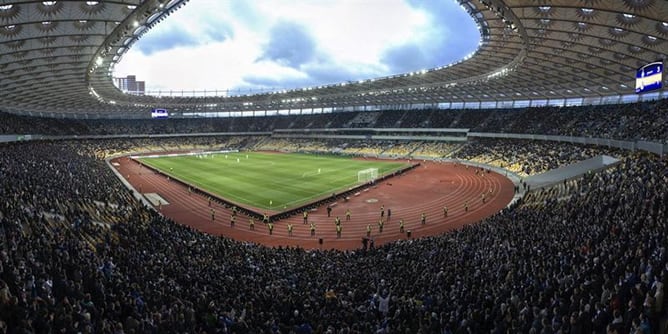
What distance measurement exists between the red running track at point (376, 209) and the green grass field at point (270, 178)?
8.12 feet

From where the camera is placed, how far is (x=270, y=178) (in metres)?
48.2

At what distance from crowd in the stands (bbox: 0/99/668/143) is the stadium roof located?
12.2ft

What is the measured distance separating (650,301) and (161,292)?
12.4 metres

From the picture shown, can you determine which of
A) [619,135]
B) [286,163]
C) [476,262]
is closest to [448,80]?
[619,135]

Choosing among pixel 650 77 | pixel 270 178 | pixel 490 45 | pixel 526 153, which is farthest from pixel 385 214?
pixel 526 153

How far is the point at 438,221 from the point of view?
30.3m

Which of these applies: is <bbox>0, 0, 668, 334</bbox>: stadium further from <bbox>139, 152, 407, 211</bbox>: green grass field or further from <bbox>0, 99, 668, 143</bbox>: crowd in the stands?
<bbox>0, 99, 668, 143</bbox>: crowd in the stands

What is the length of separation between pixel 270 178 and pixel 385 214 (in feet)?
66.6

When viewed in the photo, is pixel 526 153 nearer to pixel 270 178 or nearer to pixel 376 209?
pixel 376 209

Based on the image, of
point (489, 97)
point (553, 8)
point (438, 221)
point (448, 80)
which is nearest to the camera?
point (553, 8)

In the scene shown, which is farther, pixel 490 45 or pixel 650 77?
pixel 490 45

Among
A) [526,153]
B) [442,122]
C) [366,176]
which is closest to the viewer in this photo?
[366,176]

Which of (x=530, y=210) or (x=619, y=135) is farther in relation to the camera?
(x=619, y=135)

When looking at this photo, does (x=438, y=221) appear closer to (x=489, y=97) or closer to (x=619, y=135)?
(x=619, y=135)
